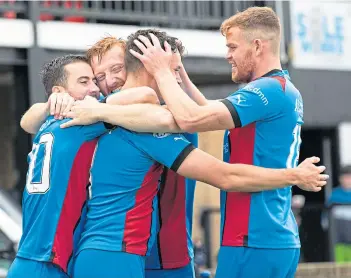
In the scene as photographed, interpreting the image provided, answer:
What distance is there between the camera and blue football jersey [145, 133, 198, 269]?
6.49 meters

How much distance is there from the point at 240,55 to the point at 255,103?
416mm

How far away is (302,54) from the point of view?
1711 cm

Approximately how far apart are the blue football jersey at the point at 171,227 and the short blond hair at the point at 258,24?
3.10 ft

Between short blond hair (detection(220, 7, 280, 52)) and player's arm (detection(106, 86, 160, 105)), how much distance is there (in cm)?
73

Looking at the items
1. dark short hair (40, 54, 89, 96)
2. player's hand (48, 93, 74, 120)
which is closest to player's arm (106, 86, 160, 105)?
player's hand (48, 93, 74, 120)

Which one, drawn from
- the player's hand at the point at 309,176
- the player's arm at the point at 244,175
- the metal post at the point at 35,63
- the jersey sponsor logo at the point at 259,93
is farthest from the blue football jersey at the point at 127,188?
the metal post at the point at 35,63

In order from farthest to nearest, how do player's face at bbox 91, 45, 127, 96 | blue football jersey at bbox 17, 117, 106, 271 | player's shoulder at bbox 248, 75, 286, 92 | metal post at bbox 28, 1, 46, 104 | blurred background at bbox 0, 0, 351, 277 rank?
1. blurred background at bbox 0, 0, 351, 277
2. metal post at bbox 28, 1, 46, 104
3. player's face at bbox 91, 45, 127, 96
4. player's shoulder at bbox 248, 75, 286, 92
5. blue football jersey at bbox 17, 117, 106, 271

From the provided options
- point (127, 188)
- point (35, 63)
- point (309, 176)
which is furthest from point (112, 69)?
point (35, 63)

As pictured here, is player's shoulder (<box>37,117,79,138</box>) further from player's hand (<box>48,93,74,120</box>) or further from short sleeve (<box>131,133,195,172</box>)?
short sleeve (<box>131,133,195,172</box>)

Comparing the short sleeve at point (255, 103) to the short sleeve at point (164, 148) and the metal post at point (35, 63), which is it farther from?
the metal post at point (35, 63)

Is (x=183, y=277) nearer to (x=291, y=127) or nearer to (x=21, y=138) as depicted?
(x=291, y=127)

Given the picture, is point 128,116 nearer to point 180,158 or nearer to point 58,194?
point 180,158

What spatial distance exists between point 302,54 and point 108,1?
11.6 ft

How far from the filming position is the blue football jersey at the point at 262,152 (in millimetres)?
6016
